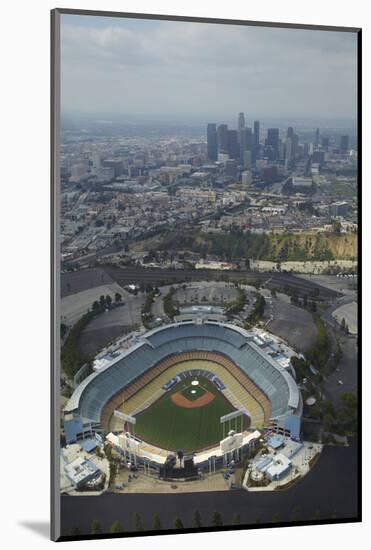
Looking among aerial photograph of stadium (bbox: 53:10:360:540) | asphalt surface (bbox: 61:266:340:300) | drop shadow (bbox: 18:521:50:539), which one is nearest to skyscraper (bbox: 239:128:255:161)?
aerial photograph of stadium (bbox: 53:10:360:540)

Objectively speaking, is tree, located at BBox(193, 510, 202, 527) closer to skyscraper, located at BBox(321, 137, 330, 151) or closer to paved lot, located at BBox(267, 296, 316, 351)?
paved lot, located at BBox(267, 296, 316, 351)

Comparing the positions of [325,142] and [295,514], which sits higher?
[325,142]

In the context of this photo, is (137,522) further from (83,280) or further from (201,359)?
(83,280)

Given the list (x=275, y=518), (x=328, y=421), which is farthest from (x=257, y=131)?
(x=275, y=518)

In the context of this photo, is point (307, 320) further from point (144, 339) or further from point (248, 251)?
point (144, 339)

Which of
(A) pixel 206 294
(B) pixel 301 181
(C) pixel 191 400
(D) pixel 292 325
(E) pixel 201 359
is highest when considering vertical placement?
(B) pixel 301 181

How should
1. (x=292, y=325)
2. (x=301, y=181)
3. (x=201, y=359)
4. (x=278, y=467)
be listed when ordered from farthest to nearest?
(x=292, y=325), (x=201, y=359), (x=301, y=181), (x=278, y=467)

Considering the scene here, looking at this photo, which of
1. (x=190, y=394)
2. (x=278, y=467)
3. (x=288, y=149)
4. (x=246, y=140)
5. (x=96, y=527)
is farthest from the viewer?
(x=190, y=394)
